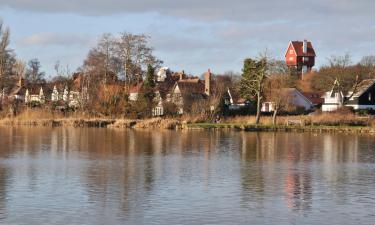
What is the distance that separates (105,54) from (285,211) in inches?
2399

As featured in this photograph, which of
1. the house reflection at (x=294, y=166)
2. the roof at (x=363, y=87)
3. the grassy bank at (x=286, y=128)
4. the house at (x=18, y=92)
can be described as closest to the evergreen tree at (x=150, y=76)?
the house at (x=18, y=92)

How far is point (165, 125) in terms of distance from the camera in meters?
59.6

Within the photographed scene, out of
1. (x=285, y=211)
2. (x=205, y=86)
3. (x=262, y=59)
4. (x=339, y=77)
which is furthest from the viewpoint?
(x=205, y=86)

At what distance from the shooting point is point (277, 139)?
46.8 metres

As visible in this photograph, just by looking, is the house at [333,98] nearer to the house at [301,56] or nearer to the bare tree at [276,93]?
the bare tree at [276,93]

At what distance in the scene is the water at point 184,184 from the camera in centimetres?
1725

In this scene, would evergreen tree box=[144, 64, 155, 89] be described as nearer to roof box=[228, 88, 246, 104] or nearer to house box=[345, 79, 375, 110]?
roof box=[228, 88, 246, 104]

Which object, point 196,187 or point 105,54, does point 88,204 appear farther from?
point 105,54

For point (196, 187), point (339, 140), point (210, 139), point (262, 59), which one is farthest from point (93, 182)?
point (262, 59)

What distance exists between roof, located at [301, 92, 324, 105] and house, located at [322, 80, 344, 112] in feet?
8.07

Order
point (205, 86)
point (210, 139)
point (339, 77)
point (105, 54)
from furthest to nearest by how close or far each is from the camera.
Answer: point (205, 86)
point (339, 77)
point (105, 54)
point (210, 139)

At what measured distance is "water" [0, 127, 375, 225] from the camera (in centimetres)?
1725

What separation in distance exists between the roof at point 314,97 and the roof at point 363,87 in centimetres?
860

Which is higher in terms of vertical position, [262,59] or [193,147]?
[262,59]
